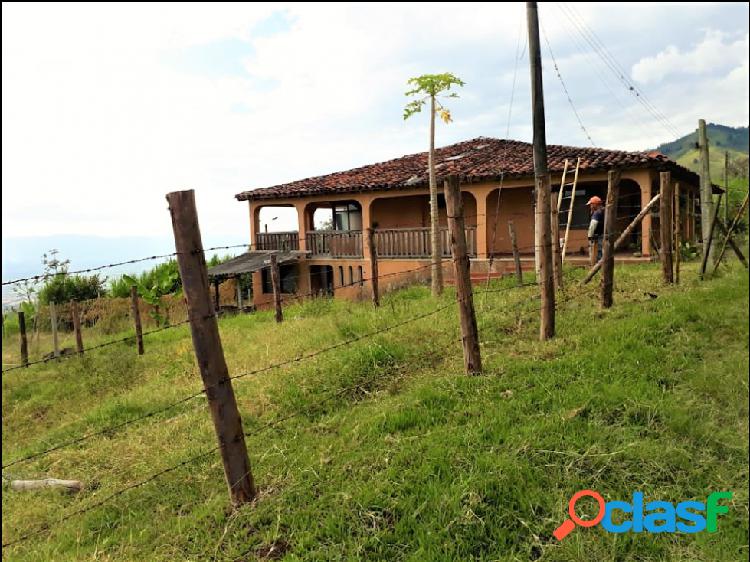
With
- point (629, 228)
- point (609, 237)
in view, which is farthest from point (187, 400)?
point (629, 228)

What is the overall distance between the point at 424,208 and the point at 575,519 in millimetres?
15686

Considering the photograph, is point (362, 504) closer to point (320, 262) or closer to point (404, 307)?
point (404, 307)

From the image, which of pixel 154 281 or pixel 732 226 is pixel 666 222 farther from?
pixel 154 281

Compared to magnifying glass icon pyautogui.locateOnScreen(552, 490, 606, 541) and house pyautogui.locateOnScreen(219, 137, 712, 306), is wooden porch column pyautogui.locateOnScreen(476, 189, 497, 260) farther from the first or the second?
magnifying glass icon pyautogui.locateOnScreen(552, 490, 606, 541)

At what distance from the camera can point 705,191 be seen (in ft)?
25.2

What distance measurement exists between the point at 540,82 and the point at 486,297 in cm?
406

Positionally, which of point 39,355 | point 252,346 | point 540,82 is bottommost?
point 39,355

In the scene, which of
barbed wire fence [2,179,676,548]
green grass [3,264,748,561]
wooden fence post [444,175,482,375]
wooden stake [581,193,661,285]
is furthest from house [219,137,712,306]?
wooden fence post [444,175,482,375]

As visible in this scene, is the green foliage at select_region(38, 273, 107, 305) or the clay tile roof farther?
the green foliage at select_region(38, 273, 107, 305)

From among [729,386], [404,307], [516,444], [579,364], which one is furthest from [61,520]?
[404,307]

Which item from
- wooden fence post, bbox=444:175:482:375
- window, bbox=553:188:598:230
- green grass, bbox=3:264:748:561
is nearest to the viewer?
green grass, bbox=3:264:748:561

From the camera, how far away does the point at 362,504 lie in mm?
3535

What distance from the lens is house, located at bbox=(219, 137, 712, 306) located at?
1401 centimetres

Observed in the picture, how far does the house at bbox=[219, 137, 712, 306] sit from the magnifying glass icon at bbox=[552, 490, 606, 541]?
880cm
